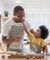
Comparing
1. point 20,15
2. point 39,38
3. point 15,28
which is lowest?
point 39,38

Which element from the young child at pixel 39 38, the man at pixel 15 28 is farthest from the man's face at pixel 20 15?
the young child at pixel 39 38

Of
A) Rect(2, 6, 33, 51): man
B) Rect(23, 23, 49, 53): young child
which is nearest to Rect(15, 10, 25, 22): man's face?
Rect(2, 6, 33, 51): man

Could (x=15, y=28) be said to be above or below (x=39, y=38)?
above

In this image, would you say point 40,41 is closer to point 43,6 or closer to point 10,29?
point 10,29

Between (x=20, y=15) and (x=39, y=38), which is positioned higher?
(x=20, y=15)

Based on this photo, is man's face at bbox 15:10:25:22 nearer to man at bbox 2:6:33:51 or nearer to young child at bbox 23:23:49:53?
man at bbox 2:6:33:51

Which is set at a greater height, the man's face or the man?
the man's face

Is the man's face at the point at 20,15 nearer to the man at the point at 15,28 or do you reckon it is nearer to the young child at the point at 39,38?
the man at the point at 15,28

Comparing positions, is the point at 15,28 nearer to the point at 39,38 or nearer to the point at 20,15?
the point at 20,15

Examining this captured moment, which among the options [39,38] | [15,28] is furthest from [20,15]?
[39,38]

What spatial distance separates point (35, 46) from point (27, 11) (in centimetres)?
240

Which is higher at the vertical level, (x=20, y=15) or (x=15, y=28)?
(x=20, y=15)

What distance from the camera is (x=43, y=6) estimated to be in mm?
4027

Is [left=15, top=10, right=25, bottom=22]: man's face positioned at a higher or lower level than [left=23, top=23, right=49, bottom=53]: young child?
higher
